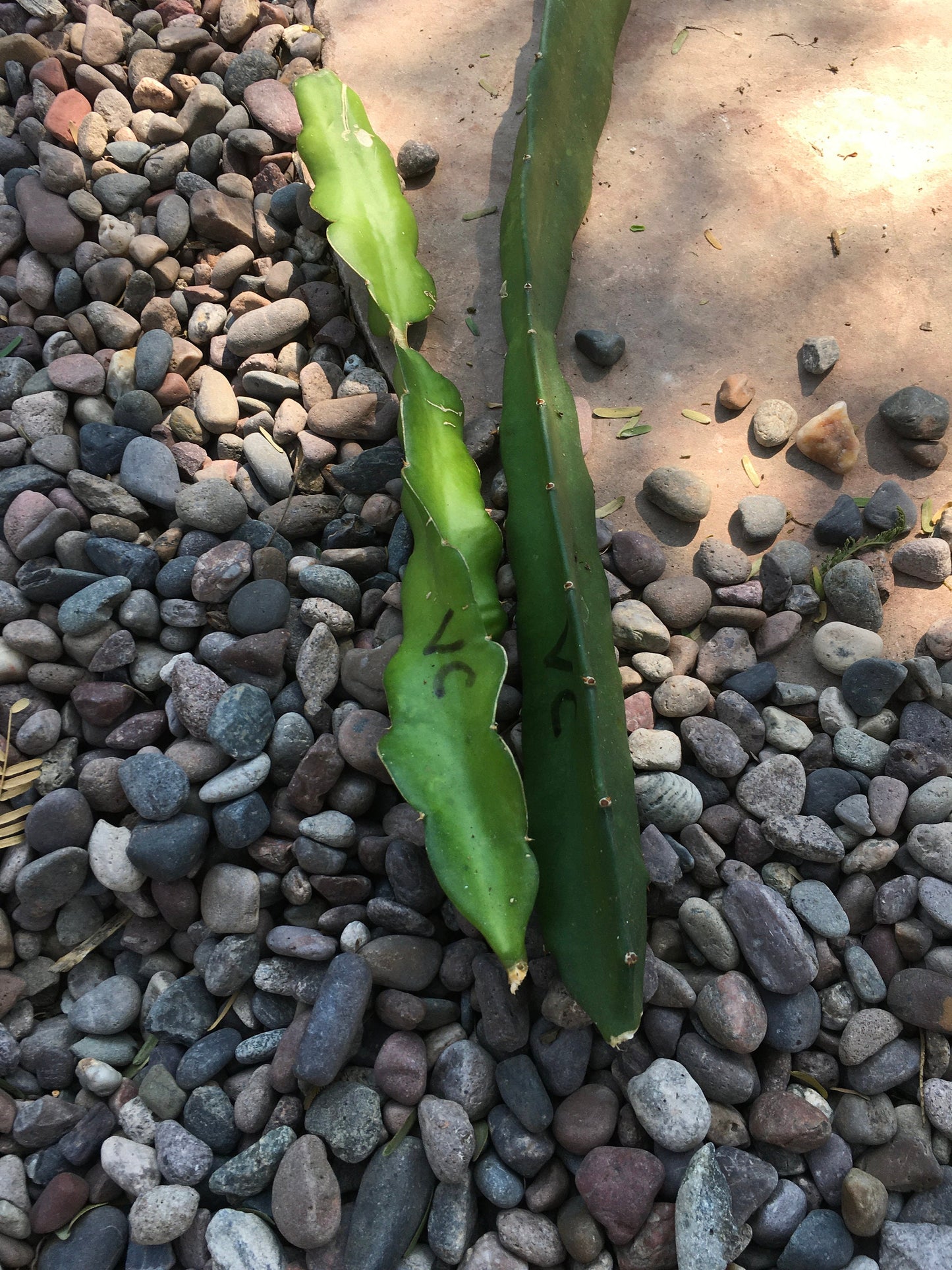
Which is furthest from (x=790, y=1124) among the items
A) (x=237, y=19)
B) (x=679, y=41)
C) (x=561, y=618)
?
(x=237, y=19)

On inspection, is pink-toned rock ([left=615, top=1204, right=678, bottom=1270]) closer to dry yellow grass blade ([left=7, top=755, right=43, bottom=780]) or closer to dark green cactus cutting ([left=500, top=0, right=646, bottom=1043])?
dark green cactus cutting ([left=500, top=0, right=646, bottom=1043])

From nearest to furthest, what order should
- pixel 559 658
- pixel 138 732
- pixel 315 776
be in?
pixel 559 658
pixel 315 776
pixel 138 732

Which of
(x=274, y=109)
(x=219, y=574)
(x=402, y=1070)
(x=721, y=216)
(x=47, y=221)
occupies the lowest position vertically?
(x=402, y=1070)

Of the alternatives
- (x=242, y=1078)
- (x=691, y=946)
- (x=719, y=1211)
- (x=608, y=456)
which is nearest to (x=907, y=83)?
(x=608, y=456)

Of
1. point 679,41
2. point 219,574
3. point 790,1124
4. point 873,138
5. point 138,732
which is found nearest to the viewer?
point 790,1124

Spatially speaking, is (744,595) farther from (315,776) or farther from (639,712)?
(315,776)

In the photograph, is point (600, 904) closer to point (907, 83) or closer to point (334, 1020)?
point (334, 1020)

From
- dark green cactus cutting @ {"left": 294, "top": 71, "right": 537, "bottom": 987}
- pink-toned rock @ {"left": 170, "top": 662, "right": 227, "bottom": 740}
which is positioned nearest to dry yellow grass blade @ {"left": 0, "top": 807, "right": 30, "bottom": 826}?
pink-toned rock @ {"left": 170, "top": 662, "right": 227, "bottom": 740}
